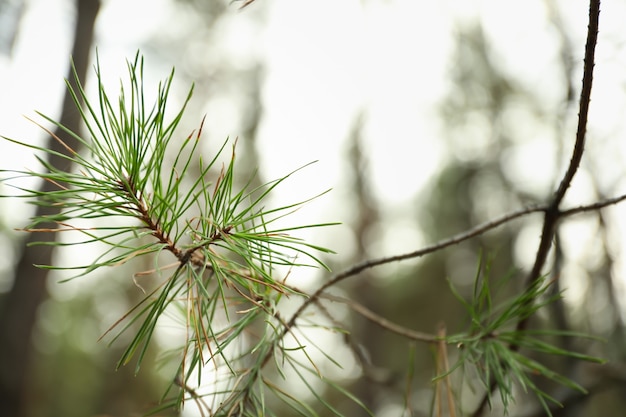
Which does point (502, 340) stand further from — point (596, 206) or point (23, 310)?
point (23, 310)

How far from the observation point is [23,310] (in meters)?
1.85

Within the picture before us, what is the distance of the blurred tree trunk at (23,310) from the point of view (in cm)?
177

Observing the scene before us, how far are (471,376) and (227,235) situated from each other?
0.38 metres

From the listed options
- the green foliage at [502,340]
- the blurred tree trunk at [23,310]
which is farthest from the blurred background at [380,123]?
the green foliage at [502,340]

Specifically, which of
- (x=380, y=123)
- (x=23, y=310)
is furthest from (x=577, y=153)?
(x=380, y=123)

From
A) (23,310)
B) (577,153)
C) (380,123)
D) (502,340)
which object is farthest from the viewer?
(380,123)

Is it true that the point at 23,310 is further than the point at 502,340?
Yes

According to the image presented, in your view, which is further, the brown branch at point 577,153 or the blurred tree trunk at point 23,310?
the blurred tree trunk at point 23,310

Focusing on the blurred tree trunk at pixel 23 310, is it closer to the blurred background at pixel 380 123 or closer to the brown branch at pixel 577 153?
the blurred background at pixel 380 123

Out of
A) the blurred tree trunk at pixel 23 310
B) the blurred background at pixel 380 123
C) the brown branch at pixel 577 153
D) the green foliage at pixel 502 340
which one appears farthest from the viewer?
Answer: the blurred background at pixel 380 123

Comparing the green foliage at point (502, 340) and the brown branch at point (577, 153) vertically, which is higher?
the brown branch at point (577, 153)

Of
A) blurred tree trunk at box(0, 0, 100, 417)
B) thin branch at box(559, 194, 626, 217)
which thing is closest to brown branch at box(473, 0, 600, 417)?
thin branch at box(559, 194, 626, 217)

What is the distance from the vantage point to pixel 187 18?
169 inches

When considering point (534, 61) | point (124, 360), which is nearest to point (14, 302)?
point (124, 360)
